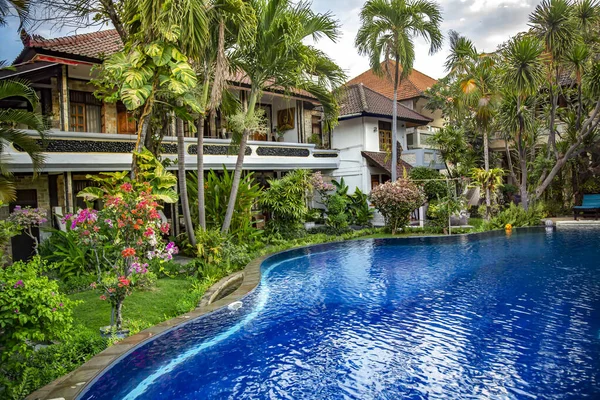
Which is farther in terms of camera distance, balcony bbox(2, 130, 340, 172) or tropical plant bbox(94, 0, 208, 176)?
balcony bbox(2, 130, 340, 172)

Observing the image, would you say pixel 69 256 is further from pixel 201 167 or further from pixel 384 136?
pixel 384 136

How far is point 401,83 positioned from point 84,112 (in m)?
20.5

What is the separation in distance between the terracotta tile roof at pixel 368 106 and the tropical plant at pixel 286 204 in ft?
24.5

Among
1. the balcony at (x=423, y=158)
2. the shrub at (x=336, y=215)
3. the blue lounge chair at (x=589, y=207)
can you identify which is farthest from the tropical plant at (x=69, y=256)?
the blue lounge chair at (x=589, y=207)

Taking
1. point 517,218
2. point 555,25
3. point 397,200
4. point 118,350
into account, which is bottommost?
point 118,350

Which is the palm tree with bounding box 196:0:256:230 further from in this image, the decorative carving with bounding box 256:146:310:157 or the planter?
the decorative carving with bounding box 256:146:310:157

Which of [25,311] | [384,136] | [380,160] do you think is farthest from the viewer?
[384,136]

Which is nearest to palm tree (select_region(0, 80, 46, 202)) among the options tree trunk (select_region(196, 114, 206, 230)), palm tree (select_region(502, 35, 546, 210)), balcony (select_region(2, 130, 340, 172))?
balcony (select_region(2, 130, 340, 172))

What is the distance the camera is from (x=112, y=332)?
639 centimetres

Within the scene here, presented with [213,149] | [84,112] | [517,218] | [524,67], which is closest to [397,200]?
[517,218]

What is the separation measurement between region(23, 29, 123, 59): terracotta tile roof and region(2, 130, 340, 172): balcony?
7.93 ft

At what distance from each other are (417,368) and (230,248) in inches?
277

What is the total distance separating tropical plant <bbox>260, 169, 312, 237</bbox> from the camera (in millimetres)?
15859

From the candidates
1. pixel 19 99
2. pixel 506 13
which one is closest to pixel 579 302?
pixel 19 99
